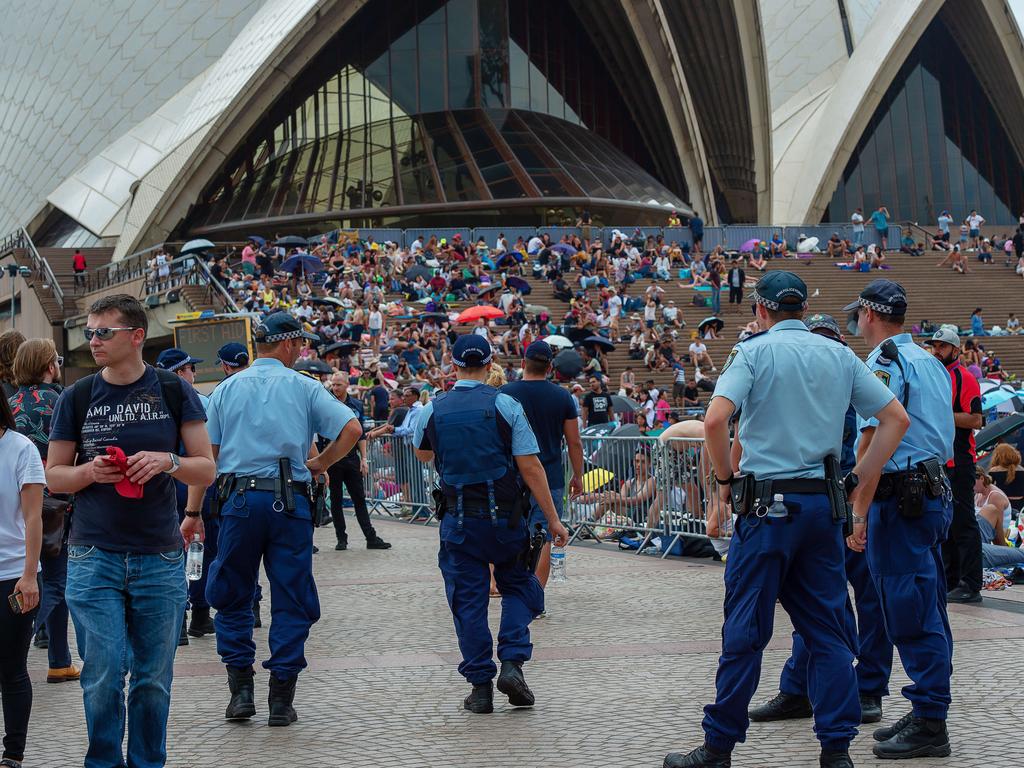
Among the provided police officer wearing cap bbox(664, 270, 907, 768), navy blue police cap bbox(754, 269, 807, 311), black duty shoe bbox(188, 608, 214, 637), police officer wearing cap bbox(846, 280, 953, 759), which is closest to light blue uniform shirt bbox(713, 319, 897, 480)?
police officer wearing cap bbox(664, 270, 907, 768)

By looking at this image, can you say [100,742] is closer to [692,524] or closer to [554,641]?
[554,641]

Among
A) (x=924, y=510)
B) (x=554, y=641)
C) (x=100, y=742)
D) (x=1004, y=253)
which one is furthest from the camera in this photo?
(x=1004, y=253)

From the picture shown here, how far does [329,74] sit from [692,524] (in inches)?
1474

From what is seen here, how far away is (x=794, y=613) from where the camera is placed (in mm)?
4711

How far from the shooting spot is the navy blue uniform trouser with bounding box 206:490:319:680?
18.6 feet

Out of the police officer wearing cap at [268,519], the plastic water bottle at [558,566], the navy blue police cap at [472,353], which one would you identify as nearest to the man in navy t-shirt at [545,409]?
the plastic water bottle at [558,566]

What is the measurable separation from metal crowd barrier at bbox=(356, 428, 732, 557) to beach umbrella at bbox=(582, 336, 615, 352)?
10.9 meters

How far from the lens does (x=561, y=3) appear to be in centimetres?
4816

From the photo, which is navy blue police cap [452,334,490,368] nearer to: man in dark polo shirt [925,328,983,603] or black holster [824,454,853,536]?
black holster [824,454,853,536]

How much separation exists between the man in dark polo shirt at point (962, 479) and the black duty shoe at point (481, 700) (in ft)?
11.7

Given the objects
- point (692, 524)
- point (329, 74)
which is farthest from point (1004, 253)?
point (692, 524)

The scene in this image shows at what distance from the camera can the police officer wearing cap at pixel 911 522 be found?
16.0ft

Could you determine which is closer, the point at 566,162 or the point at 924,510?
the point at 924,510

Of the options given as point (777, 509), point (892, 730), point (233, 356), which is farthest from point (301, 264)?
point (777, 509)
